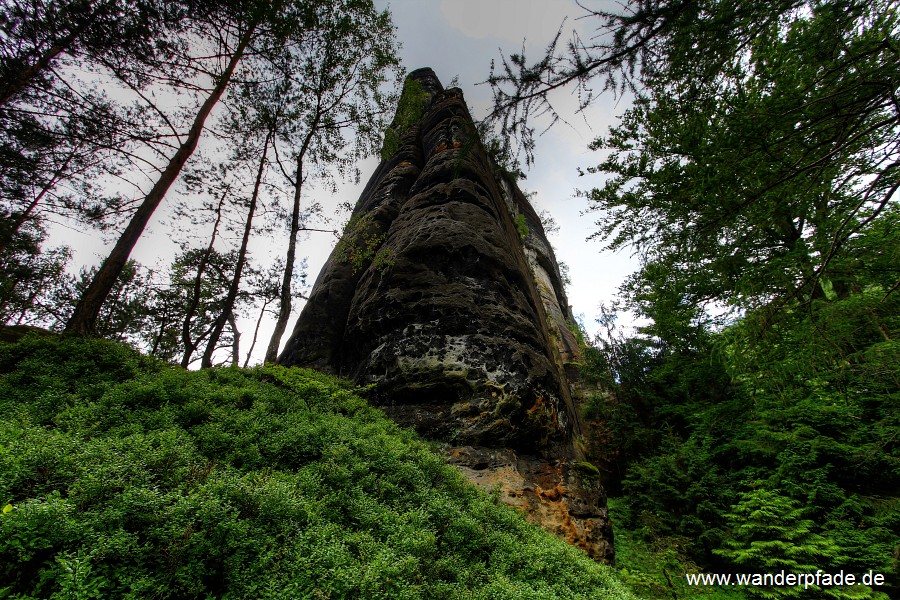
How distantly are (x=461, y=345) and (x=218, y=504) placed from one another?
495cm

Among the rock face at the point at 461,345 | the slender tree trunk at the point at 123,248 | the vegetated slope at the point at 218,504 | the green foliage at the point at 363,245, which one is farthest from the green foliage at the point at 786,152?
the slender tree trunk at the point at 123,248

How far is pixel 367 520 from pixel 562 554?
2.15m

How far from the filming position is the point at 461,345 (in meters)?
6.76

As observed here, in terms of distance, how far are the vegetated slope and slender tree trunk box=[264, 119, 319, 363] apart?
12.8 feet

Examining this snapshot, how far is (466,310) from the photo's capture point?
7.20 meters

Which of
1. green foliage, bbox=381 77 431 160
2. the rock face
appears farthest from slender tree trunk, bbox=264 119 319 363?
green foliage, bbox=381 77 431 160

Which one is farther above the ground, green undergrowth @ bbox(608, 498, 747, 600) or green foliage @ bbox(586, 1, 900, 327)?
green foliage @ bbox(586, 1, 900, 327)

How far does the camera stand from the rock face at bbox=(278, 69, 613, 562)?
5684 millimetres

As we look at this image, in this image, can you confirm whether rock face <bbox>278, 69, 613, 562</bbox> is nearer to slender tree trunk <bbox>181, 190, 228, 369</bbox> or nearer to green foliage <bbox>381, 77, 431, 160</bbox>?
green foliage <bbox>381, 77, 431, 160</bbox>

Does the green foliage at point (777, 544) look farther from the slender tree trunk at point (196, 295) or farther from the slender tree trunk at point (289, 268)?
the slender tree trunk at point (196, 295)

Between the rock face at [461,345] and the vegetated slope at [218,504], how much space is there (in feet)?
5.36

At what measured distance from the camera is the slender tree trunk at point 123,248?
5.63 meters

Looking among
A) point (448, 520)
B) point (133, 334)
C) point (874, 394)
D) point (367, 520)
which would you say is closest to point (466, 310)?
point (448, 520)

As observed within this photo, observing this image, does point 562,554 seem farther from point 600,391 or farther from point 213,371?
point 600,391
